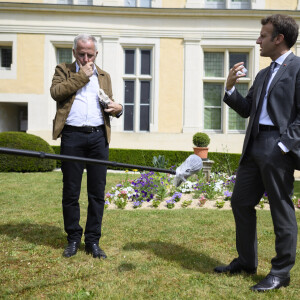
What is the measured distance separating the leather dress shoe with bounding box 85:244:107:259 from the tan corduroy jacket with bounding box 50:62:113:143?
1.04 meters

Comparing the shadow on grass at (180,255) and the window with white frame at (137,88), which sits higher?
the window with white frame at (137,88)

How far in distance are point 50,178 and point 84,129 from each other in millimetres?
5462

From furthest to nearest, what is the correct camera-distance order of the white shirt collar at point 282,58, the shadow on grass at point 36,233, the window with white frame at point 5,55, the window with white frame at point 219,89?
1. the window with white frame at point 5,55
2. the window with white frame at point 219,89
3. the shadow on grass at point 36,233
4. the white shirt collar at point 282,58

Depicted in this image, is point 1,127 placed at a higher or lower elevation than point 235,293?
higher

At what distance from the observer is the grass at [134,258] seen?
243cm

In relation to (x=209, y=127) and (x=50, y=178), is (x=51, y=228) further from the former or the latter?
(x=209, y=127)

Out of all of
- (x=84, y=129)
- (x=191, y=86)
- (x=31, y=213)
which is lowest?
(x=31, y=213)

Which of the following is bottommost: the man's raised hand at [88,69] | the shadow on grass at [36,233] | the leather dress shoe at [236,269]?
the shadow on grass at [36,233]

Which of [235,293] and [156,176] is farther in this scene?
[156,176]

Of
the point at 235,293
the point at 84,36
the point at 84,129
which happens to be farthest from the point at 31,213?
the point at 235,293

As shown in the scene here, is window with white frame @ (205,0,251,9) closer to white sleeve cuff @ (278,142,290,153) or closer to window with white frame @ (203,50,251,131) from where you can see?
window with white frame @ (203,50,251,131)

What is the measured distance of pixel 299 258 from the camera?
3.18 meters

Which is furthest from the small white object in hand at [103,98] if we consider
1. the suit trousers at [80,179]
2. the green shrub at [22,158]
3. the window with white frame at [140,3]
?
the window with white frame at [140,3]

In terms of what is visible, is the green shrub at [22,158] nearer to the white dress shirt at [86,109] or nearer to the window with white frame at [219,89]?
the window with white frame at [219,89]
